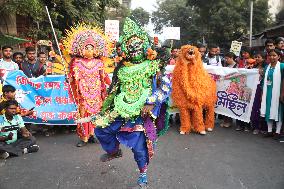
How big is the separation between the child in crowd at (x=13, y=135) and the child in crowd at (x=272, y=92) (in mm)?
4027

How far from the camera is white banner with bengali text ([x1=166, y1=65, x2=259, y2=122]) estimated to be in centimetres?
685

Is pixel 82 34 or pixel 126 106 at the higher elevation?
pixel 82 34

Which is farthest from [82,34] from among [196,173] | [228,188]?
[228,188]

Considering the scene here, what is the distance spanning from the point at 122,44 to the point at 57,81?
3.02m

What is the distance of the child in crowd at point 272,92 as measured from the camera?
6086 millimetres

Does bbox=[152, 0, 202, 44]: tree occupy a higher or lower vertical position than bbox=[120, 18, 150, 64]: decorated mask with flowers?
higher

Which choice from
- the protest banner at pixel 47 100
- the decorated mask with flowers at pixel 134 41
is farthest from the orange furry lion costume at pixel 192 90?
the decorated mask with flowers at pixel 134 41

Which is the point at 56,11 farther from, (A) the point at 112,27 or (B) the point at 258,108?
(B) the point at 258,108

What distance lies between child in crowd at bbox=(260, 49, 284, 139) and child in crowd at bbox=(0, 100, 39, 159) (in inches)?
159

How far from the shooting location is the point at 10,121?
564 cm

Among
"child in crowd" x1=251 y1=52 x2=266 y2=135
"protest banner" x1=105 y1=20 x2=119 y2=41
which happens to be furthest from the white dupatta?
"protest banner" x1=105 y1=20 x2=119 y2=41

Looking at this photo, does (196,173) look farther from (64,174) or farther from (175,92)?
(175,92)

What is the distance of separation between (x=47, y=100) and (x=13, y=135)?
1.31m

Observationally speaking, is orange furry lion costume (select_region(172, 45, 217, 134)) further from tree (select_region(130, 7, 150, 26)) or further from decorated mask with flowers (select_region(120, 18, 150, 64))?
tree (select_region(130, 7, 150, 26))
